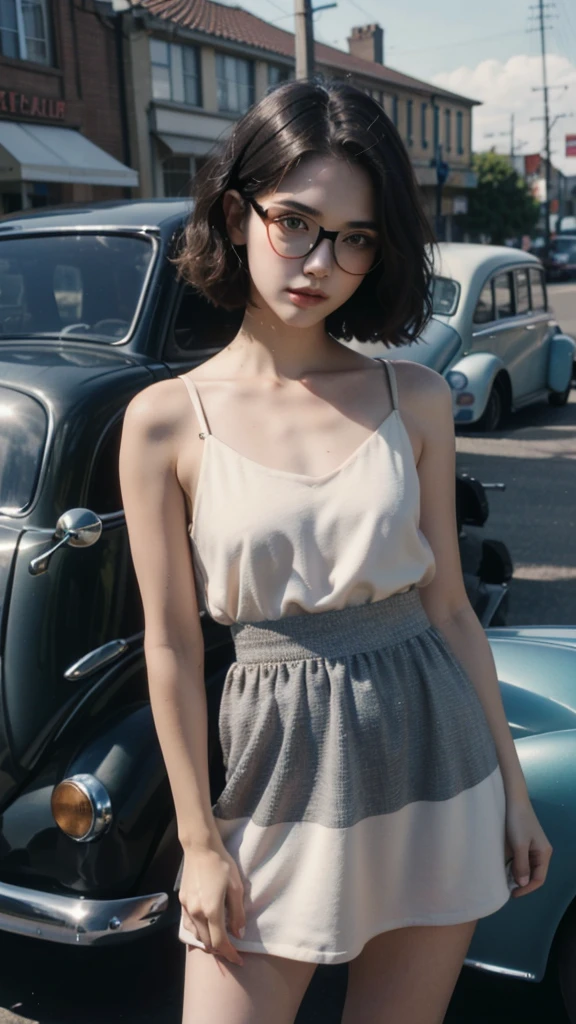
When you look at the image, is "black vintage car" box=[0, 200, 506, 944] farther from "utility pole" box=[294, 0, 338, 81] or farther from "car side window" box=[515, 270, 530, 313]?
"utility pole" box=[294, 0, 338, 81]

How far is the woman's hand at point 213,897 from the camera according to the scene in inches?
56.8

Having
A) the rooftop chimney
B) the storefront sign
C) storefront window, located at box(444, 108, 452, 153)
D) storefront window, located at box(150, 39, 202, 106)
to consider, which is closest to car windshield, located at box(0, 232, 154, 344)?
the storefront sign

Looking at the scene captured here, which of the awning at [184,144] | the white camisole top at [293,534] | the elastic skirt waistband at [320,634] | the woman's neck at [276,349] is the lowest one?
the elastic skirt waistband at [320,634]

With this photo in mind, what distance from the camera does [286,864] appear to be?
150 centimetres

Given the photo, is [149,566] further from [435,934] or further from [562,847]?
[562,847]

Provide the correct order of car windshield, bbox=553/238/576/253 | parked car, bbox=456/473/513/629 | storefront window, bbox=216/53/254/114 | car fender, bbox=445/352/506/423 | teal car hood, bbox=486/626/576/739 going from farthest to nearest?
car windshield, bbox=553/238/576/253 < storefront window, bbox=216/53/254/114 < car fender, bbox=445/352/506/423 < parked car, bbox=456/473/513/629 < teal car hood, bbox=486/626/576/739

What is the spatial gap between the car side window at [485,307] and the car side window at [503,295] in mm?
104

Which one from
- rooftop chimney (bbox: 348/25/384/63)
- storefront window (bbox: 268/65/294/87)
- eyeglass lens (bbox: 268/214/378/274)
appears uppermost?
rooftop chimney (bbox: 348/25/384/63)

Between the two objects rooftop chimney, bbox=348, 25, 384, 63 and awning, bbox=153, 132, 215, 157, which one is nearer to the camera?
awning, bbox=153, 132, 215, 157

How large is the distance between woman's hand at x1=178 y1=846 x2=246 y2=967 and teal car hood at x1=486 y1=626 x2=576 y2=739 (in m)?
1.09

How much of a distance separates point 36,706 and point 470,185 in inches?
2051

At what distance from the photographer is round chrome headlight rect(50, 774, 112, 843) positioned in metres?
2.45

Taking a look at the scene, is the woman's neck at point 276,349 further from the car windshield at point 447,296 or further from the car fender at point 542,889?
the car windshield at point 447,296

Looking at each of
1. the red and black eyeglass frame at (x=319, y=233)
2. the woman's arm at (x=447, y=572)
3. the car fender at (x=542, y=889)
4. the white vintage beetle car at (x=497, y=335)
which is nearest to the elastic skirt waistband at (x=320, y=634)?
the woman's arm at (x=447, y=572)
